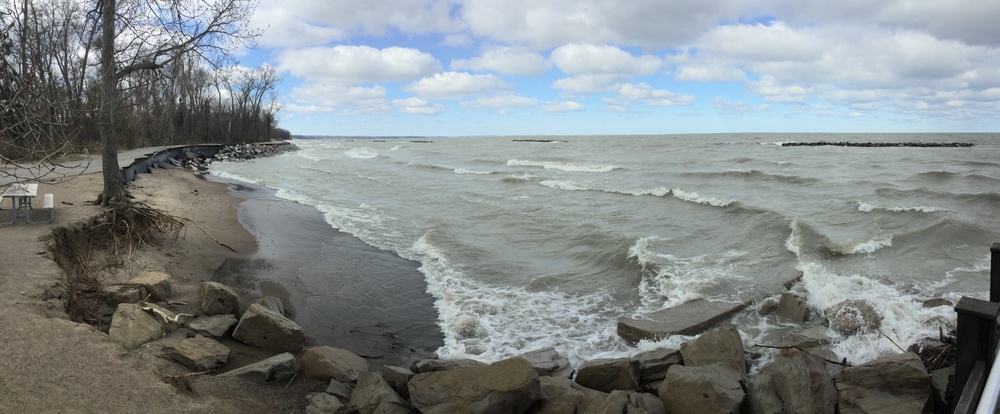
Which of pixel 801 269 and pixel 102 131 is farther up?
pixel 102 131

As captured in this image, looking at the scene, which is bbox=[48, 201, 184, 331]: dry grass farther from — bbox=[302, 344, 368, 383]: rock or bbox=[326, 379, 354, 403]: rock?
bbox=[326, 379, 354, 403]: rock

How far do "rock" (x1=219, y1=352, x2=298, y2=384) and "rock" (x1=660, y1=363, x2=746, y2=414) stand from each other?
3.41 meters

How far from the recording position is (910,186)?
20.9 meters

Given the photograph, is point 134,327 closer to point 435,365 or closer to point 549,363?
point 435,365

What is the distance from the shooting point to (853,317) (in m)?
6.90

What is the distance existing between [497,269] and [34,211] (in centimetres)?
798

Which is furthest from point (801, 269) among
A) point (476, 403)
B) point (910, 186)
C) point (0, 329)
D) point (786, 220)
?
point (910, 186)

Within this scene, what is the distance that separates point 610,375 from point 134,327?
4665mm

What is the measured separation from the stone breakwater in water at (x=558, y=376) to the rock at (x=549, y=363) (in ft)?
0.04

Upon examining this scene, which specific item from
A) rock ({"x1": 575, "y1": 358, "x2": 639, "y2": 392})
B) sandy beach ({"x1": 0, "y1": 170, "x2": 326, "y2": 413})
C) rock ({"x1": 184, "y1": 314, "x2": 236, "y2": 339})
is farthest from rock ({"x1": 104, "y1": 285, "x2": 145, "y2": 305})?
rock ({"x1": 575, "y1": 358, "x2": 639, "y2": 392})

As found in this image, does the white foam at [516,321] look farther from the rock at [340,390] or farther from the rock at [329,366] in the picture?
the rock at [340,390]

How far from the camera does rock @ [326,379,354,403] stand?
5.07 m

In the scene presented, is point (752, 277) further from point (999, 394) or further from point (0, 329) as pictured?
point (0, 329)

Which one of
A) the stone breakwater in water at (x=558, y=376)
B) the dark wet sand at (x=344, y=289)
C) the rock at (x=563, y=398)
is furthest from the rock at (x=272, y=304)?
the rock at (x=563, y=398)
